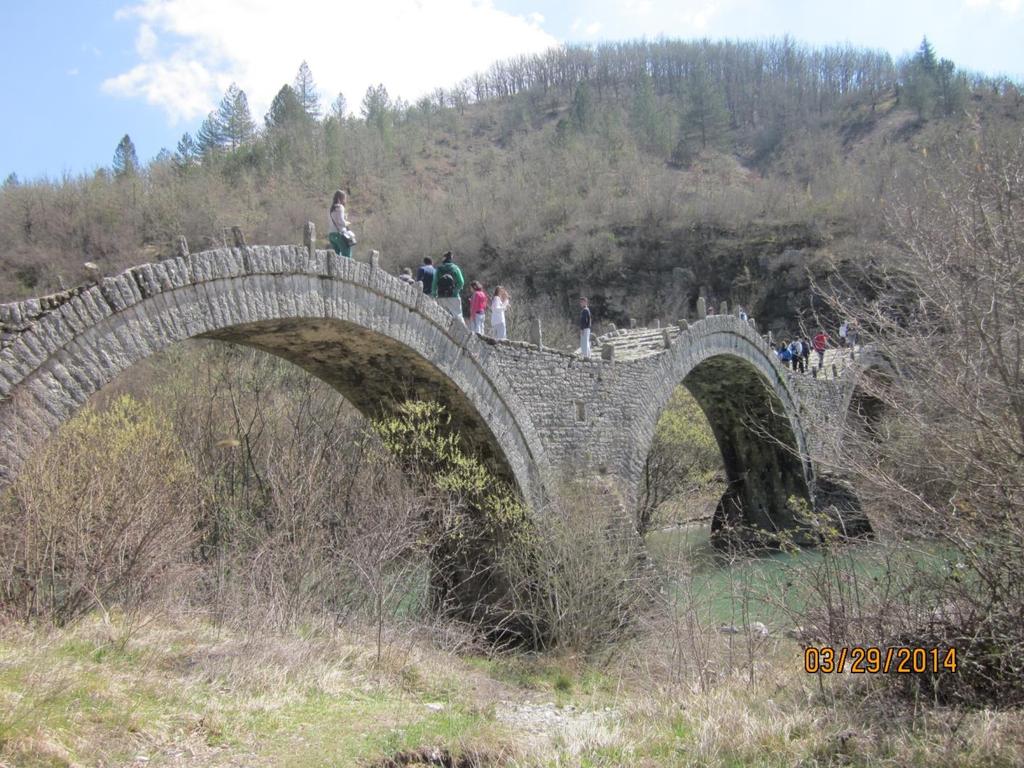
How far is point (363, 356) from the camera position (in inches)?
425

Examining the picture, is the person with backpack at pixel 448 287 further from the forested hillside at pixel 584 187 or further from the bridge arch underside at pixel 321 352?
the forested hillside at pixel 584 187

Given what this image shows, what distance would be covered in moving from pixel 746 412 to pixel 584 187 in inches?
1096

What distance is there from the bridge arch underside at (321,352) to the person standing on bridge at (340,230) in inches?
15.5

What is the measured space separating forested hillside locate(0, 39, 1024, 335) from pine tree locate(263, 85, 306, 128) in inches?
5.0

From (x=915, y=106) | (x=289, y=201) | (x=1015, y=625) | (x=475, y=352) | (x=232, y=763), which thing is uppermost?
(x=915, y=106)

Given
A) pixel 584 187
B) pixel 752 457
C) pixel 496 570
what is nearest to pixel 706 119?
pixel 584 187

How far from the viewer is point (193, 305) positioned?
754 cm

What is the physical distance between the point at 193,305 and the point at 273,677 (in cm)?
321

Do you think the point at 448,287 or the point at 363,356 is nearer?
the point at 363,356

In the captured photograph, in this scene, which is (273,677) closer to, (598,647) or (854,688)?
(854,688)

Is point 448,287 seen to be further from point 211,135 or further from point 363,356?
point 211,135

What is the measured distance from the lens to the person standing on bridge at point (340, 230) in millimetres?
8953

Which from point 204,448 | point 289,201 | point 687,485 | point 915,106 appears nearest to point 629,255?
point 289,201

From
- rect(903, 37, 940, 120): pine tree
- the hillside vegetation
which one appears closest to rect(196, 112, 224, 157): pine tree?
the hillside vegetation
